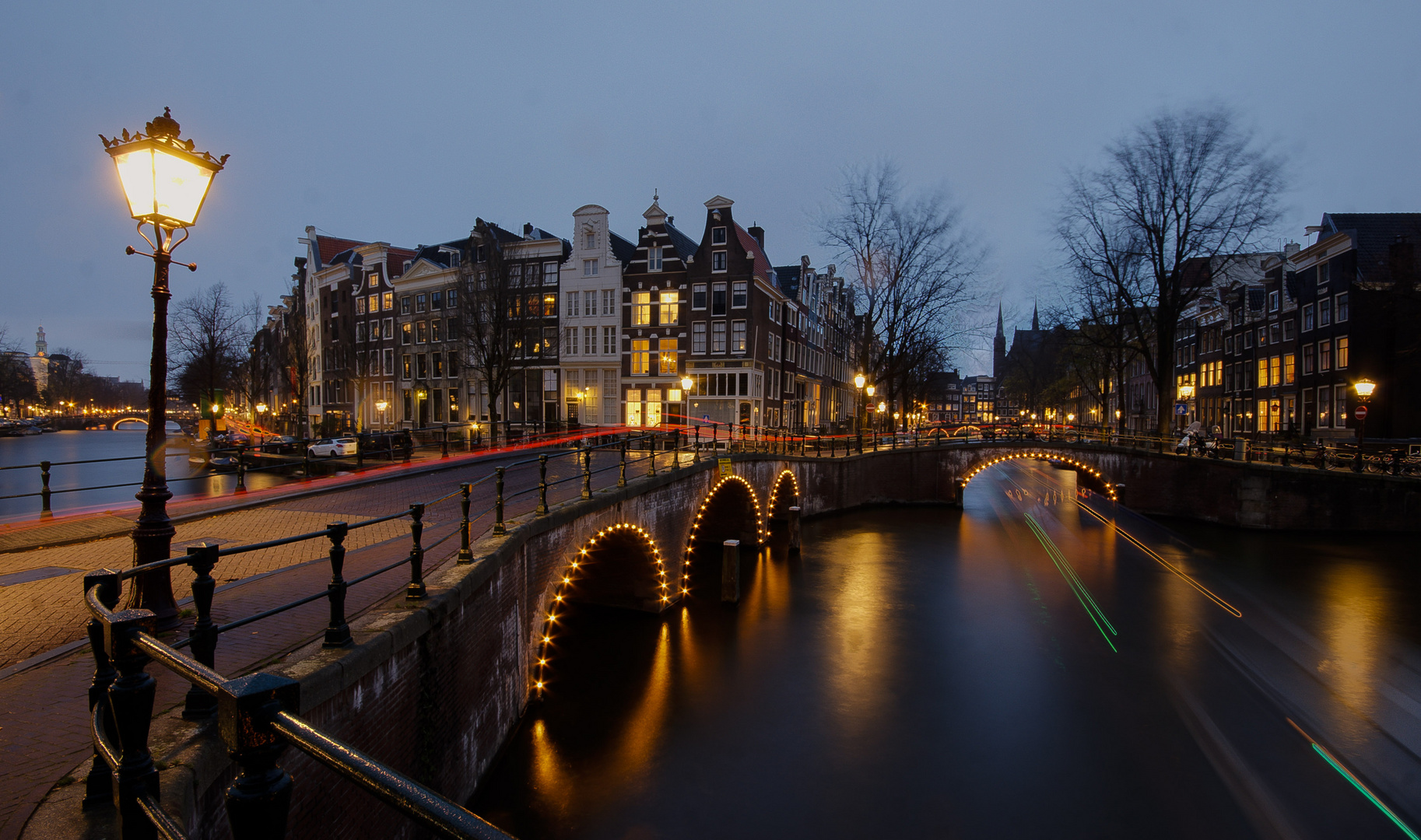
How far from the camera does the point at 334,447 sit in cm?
3127

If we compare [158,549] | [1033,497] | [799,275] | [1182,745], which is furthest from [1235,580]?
[799,275]

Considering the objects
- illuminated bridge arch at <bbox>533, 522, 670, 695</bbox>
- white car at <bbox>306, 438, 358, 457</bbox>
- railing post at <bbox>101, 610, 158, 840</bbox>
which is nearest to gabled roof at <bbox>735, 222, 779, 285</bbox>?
white car at <bbox>306, 438, 358, 457</bbox>

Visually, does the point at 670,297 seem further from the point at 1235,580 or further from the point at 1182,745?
the point at 1182,745

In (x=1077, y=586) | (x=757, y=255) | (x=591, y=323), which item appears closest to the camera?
(x=1077, y=586)

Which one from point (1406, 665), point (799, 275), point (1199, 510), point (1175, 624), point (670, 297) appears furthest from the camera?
point (799, 275)

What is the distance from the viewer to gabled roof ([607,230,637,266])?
41969 mm

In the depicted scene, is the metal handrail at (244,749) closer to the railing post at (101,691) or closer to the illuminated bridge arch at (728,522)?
the railing post at (101,691)

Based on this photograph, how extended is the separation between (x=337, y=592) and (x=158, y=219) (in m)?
3.60

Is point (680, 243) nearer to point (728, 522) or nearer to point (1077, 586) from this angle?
point (728, 522)

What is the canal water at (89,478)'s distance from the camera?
57.9 feet

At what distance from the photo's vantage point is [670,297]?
133ft

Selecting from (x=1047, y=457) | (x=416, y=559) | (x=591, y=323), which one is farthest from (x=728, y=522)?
(x=1047, y=457)

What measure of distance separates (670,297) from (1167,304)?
25.2 metres

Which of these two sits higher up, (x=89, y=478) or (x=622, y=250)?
(x=622, y=250)
